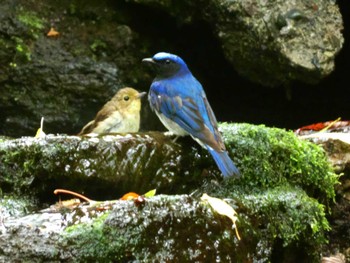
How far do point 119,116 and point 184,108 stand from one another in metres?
1.18

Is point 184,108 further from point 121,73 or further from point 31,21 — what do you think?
point 31,21

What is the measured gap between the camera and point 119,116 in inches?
281

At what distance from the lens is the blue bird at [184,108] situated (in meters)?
5.48

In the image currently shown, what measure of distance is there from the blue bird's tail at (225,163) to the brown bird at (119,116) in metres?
1.85

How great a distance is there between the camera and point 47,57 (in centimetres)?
842

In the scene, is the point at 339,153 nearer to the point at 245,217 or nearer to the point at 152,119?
the point at 245,217

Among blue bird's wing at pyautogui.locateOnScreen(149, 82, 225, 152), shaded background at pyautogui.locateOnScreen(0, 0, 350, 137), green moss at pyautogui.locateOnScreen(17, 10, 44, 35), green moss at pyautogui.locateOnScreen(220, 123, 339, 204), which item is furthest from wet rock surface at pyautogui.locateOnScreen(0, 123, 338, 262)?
green moss at pyautogui.locateOnScreen(17, 10, 44, 35)

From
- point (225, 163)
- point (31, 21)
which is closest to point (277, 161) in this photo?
point (225, 163)

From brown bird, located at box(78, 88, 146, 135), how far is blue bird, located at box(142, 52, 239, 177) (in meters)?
0.63

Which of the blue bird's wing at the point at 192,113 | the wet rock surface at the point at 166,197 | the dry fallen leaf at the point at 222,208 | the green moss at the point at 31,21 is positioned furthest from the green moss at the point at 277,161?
the green moss at the point at 31,21

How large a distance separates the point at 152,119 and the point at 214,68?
1.05m

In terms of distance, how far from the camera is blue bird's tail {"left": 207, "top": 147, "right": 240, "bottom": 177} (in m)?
5.34

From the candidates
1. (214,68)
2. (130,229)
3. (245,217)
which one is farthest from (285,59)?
(130,229)

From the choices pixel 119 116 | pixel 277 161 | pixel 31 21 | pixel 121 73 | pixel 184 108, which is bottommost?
pixel 121 73
